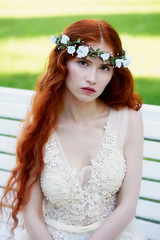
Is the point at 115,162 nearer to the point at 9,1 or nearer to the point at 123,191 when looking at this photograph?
the point at 123,191

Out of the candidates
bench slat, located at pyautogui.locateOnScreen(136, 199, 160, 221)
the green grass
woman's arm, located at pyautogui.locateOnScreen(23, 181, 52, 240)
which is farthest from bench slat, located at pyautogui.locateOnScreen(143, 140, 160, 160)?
the green grass

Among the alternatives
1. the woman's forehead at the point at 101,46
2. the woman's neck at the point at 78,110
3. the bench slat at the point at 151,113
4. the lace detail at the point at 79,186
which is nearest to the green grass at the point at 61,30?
the bench slat at the point at 151,113

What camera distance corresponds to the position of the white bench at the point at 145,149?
3.00 metres

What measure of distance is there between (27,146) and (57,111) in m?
0.30

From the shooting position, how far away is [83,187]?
2.47 metres

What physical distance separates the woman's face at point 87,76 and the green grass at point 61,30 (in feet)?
11.1

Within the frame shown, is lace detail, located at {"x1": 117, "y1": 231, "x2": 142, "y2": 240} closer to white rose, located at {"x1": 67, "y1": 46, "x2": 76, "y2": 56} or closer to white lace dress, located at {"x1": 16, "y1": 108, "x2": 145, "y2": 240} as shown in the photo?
white lace dress, located at {"x1": 16, "y1": 108, "x2": 145, "y2": 240}

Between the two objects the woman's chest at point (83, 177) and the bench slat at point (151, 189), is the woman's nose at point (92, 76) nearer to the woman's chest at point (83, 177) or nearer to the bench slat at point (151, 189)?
the woman's chest at point (83, 177)

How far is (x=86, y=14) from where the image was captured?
1184cm

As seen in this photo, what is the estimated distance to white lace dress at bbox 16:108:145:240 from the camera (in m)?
2.43

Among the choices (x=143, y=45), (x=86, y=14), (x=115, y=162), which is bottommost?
(x=115, y=162)

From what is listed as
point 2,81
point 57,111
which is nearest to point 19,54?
point 2,81

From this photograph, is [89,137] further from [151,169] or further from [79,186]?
[151,169]

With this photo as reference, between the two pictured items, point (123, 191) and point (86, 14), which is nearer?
point (123, 191)
